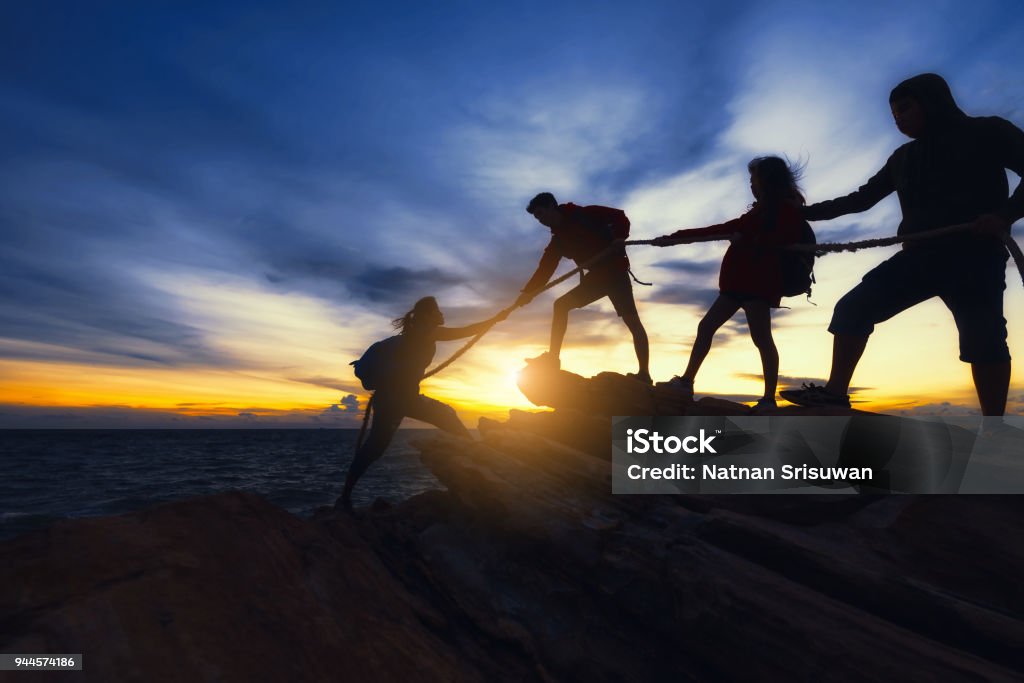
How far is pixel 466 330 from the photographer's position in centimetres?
724

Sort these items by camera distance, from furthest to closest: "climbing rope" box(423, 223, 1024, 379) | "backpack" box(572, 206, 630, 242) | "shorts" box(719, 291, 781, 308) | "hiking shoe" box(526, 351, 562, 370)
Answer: "hiking shoe" box(526, 351, 562, 370) < "backpack" box(572, 206, 630, 242) < "shorts" box(719, 291, 781, 308) < "climbing rope" box(423, 223, 1024, 379)

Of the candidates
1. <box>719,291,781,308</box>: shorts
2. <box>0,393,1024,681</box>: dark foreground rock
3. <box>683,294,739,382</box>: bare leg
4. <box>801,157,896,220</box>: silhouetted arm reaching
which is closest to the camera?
<box>0,393,1024,681</box>: dark foreground rock

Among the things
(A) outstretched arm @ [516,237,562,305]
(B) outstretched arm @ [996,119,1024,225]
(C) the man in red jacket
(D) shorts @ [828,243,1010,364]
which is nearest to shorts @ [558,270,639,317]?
(C) the man in red jacket

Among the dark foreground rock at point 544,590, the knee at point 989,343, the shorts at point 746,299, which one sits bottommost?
the dark foreground rock at point 544,590

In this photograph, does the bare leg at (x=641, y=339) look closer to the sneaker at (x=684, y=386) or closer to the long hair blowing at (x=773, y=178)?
the sneaker at (x=684, y=386)

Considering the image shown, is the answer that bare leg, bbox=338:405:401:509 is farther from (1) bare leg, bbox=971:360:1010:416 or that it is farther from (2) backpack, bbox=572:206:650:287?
(1) bare leg, bbox=971:360:1010:416

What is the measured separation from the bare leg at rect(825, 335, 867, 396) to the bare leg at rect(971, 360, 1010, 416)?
934 mm

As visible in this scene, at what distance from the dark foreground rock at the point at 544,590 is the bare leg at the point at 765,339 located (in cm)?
187

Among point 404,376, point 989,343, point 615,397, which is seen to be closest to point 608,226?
point 615,397

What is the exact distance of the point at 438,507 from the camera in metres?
6.28

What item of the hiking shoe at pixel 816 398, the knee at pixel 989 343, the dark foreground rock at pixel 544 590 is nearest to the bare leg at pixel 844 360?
the hiking shoe at pixel 816 398

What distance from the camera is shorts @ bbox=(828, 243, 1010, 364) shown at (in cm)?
448

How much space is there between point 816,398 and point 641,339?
8.09 feet

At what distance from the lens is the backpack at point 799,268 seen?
604cm
